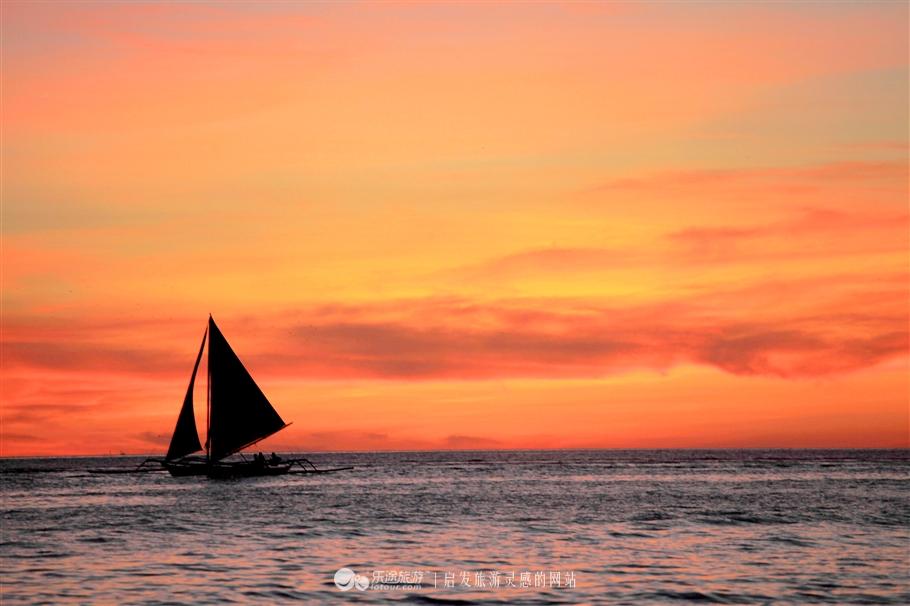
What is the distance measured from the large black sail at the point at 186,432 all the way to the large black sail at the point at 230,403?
1580mm

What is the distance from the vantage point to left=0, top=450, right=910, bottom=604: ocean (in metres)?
32.2

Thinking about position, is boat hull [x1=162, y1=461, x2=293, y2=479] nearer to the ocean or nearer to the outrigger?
the outrigger

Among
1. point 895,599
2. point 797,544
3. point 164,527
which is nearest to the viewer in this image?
point 895,599

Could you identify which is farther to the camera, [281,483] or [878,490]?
[281,483]

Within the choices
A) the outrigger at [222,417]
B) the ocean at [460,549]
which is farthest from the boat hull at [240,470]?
the ocean at [460,549]

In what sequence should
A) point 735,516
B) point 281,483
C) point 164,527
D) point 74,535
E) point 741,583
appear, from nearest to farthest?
point 741,583 → point 74,535 → point 164,527 → point 735,516 → point 281,483

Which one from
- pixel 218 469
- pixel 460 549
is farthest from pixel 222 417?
pixel 460 549

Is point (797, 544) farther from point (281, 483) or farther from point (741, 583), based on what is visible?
point (281, 483)

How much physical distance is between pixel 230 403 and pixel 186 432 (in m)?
5.14

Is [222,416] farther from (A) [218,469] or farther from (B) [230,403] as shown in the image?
(A) [218,469]

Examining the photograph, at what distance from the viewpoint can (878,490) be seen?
84.4 m

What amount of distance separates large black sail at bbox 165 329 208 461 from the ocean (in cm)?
1936

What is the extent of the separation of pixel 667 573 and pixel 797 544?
11.1m

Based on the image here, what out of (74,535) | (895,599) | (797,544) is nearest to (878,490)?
(797,544)
